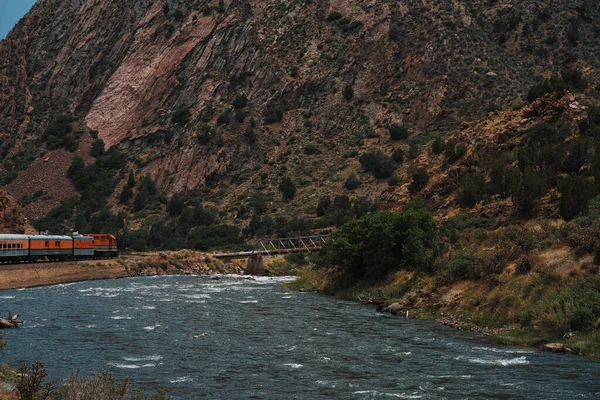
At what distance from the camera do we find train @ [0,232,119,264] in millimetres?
65769

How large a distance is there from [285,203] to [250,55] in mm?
42324

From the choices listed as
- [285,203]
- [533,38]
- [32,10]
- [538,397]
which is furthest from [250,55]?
[538,397]

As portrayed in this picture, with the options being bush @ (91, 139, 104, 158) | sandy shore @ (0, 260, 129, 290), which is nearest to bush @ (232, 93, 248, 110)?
bush @ (91, 139, 104, 158)

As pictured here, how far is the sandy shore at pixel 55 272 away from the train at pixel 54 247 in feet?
5.25

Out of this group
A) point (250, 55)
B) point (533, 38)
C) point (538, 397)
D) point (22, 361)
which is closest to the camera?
point (538, 397)

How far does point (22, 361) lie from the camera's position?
25422 mm

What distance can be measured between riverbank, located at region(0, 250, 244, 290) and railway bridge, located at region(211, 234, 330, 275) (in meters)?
A: 2.08

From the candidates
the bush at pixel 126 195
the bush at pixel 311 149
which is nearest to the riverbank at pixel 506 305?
the bush at pixel 311 149

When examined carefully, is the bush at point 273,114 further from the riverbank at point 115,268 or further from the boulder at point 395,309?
the boulder at point 395,309

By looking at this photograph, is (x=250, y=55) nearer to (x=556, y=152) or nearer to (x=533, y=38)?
(x=533, y=38)

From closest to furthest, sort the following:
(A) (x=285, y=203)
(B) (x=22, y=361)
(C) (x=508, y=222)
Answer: (B) (x=22, y=361) < (C) (x=508, y=222) < (A) (x=285, y=203)

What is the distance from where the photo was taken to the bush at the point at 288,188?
117 metres

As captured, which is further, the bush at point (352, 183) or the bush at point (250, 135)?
the bush at point (250, 135)

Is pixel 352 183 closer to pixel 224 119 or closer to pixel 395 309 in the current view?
pixel 224 119
